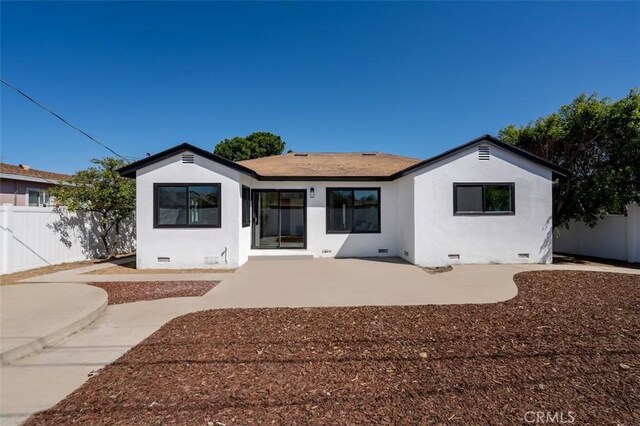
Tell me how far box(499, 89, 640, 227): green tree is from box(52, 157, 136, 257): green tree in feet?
52.4

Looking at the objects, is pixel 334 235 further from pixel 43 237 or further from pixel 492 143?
A: pixel 43 237

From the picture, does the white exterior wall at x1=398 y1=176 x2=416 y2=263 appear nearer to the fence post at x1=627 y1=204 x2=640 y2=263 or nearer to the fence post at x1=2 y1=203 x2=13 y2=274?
the fence post at x1=627 y1=204 x2=640 y2=263

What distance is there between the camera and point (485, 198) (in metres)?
10.2

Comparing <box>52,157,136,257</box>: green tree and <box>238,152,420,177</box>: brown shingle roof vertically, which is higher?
<box>238,152,420,177</box>: brown shingle roof

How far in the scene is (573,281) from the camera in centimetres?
745

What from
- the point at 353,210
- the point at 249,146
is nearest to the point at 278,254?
the point at 353,210

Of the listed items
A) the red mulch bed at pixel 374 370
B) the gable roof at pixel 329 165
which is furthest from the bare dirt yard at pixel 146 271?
the red mulch bed at pixel 374 370

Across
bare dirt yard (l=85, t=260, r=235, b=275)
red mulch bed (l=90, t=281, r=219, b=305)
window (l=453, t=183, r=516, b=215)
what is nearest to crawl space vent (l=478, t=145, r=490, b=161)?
window (l=453, t=183, r=516, b=215)

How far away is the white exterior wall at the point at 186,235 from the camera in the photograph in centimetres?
965

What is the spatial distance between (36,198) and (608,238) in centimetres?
2531

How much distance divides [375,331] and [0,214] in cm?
1082

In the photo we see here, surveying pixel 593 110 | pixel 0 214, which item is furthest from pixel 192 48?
pixel 593 110

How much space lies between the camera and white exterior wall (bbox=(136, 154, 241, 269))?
31.7 ft

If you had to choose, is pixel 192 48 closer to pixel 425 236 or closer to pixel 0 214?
pixel 0 214
